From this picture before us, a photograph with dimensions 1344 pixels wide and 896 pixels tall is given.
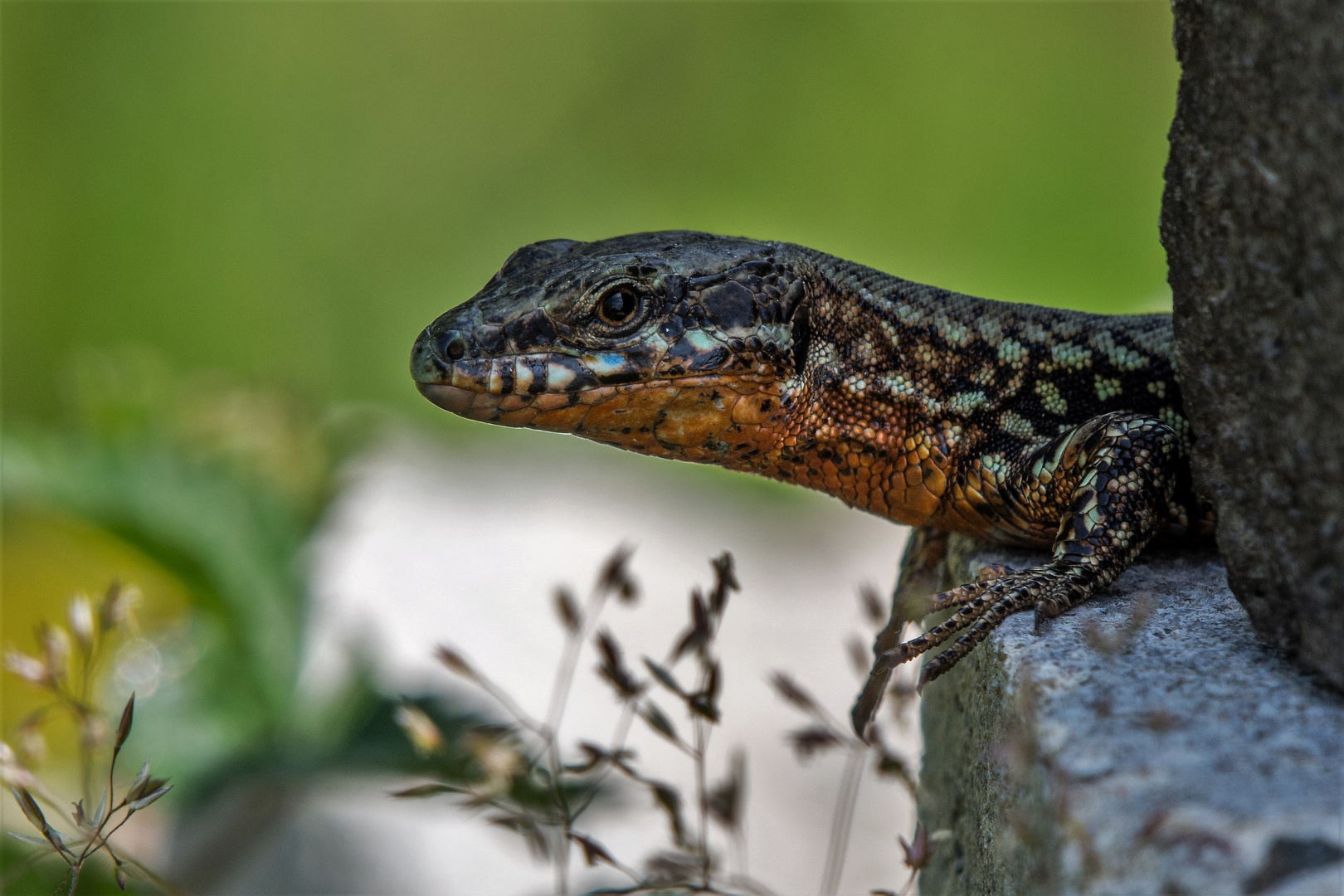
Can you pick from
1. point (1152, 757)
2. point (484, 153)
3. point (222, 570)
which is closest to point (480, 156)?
point (484, 153)

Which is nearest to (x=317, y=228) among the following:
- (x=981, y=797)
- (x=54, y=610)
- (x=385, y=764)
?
(x=54, y=610)

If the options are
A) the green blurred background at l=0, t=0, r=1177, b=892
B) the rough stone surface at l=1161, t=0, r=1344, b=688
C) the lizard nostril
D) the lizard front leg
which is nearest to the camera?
the rough stone surface at l=1161, t=0, r=1344, b=688

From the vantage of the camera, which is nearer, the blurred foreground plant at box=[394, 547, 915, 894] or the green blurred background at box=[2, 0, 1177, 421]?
the blurred foreground plant at box=[394, 547, 915, 894]

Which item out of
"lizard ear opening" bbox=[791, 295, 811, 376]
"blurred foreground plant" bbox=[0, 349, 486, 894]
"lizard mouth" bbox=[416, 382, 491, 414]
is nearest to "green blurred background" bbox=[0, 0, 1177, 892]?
"blurred foreground plant" bbox=[0, 349, 486, 894]

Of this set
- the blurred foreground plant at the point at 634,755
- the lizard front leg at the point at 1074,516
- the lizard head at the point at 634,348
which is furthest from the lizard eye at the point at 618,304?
the lizard front leg at the point at 1074,516

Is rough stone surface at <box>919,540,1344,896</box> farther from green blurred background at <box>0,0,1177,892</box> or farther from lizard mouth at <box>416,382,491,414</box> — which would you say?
green blurred background at <box>0,0,1177,892</box>

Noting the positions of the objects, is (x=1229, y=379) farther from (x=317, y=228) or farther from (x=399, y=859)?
(x=317, y=228)

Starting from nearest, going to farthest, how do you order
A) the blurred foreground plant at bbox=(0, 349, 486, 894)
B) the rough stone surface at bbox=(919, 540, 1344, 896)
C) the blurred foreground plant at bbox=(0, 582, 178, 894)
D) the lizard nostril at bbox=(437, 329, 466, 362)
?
the rough stone surface at bbox=(919, 540, 1344, 896), the blurred foreground plant at bbox=(0, 582, 178, 894), the lizard nostril at bbox=(437, 329, 466, 362), the blurred foreground plant at bbox=(0, 349, 486, 894)
